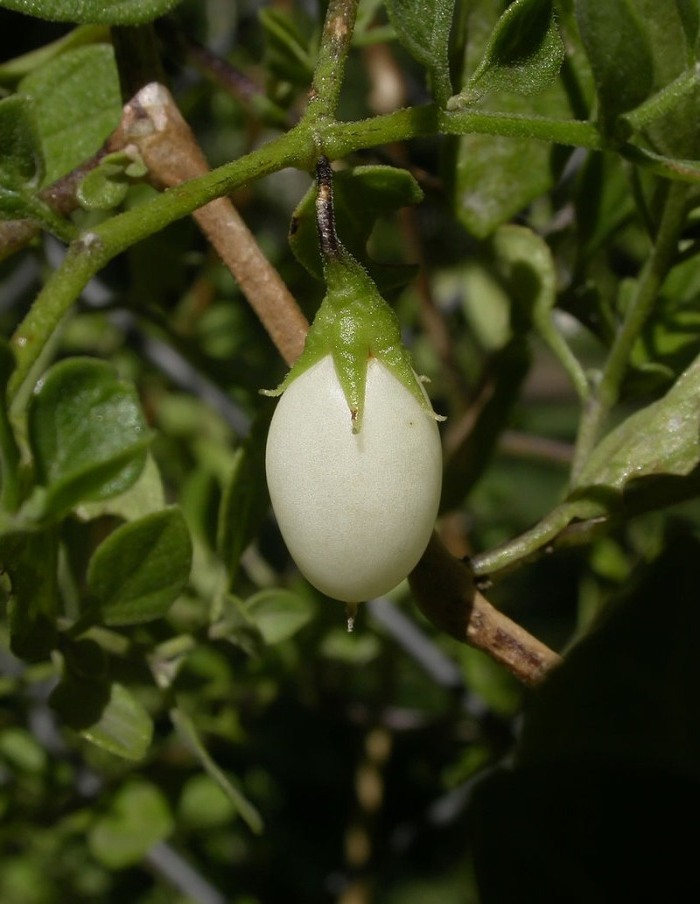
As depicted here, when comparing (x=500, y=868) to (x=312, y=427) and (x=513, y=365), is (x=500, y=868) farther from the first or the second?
(x=513, y=365)

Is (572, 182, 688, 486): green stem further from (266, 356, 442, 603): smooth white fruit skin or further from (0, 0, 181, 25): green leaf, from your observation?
(0, 0, 181, 25): green leaf

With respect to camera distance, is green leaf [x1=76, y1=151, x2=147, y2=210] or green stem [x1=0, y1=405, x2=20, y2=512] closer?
green stem [x1=0, y1=405, x2=20, y2=512]

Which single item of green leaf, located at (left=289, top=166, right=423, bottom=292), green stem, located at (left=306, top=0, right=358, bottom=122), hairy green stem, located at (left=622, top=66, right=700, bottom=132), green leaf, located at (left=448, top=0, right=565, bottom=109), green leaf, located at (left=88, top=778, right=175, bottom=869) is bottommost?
green leaf, located at (left=88, top=778, right=175, bottom=869)

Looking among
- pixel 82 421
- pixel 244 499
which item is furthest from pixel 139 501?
pixel 82 421

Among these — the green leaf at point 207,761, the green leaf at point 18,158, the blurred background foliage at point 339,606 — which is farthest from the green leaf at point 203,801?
the green leaf at point 18,158

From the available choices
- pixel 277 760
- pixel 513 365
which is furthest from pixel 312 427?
pixel 277 760

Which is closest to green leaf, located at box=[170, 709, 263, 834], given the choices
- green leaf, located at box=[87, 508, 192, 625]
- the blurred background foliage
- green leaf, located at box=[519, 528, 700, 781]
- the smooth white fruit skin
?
the blurred background foliage
